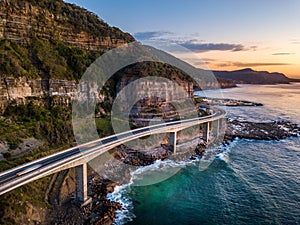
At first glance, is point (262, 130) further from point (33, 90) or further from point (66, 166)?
point (33, 90)

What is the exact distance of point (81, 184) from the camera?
2827 cm

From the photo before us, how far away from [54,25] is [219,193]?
1906 inches

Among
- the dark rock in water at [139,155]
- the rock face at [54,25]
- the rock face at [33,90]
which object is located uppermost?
the rock face at [54,25]

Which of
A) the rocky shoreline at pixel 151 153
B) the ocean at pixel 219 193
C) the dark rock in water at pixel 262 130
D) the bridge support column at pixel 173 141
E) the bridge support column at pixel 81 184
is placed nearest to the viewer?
the rocky shoreline at pixel 151 153

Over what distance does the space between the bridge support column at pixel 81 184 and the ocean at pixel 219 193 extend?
3909 millimetres

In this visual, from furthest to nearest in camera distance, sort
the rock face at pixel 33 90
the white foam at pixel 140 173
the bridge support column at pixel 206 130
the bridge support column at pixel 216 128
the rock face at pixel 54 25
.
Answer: the bridge support column at pixel 216 128, the bridge support column at pixel 206 130, the rock face at pixel 54 25, the rock face at pixel 33 90, the white foam at pixel 140 173

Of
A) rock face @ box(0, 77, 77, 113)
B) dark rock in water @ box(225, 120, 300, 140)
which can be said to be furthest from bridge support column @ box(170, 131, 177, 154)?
rock face @ box(0, 77, 77, 113)

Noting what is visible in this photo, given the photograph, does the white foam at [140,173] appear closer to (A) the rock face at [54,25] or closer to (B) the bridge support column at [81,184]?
(B) the bridge support column at [81,184]

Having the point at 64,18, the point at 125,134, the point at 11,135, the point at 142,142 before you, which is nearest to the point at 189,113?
the point at 142,142

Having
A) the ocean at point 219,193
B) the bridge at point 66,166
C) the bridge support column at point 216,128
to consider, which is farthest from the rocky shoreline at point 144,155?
the bridge at point 66,166

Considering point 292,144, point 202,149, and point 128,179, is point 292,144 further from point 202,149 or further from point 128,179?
point 128,179

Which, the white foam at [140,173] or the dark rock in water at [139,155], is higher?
the dark rock in water at [139,155]

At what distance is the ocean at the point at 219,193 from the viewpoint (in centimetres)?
2681

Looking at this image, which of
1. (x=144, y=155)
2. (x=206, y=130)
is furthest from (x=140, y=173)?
(x=206, y=130)
